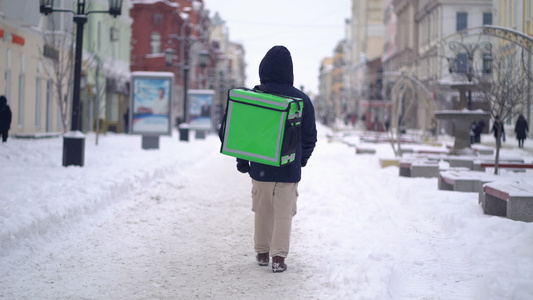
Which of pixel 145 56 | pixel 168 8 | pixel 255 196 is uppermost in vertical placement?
pixel 168 8

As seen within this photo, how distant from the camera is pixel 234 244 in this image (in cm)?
769

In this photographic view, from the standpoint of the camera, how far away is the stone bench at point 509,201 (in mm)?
8000

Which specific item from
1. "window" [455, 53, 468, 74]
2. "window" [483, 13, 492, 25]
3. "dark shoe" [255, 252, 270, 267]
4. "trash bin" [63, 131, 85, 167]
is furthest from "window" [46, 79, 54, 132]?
"window" [483, 13, 492, 25]

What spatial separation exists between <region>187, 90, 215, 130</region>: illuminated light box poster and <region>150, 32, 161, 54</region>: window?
29217 millimetres

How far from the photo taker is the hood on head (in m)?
6.18

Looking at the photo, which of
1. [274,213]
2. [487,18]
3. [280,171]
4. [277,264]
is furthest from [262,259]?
[487,18]

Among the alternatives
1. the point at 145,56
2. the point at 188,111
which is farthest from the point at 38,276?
the point at 145,56

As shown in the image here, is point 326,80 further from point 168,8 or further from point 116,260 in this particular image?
point 116,260

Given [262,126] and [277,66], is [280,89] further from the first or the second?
[262,126]

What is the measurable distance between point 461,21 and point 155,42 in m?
27.2

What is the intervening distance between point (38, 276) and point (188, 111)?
3309cm

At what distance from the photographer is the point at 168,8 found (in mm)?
66812

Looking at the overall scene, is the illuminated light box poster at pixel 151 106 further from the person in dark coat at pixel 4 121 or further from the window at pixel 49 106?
the window at pixel 49 106

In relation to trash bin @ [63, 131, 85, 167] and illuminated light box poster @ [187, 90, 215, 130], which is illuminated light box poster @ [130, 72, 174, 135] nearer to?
trash bin @ [63, 131, 85, 167]
